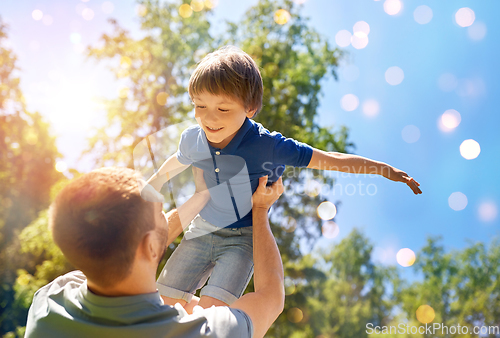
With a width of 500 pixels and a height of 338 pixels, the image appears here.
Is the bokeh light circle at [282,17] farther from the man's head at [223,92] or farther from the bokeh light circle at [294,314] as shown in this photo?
the man's head at [223,92]

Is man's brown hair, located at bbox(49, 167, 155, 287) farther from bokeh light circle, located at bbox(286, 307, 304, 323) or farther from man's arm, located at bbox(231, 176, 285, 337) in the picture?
bokeh light circle, located at bbox(286, 307, 304, 323)

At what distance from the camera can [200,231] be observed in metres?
2.36

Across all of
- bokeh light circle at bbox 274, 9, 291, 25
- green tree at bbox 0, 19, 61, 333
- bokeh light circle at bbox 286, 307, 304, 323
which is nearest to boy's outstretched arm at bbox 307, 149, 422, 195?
bokeh light circle at bbox 286, 307, 304, 323

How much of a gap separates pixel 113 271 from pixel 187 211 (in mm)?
1172

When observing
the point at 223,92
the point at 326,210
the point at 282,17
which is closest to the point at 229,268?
the point at 223,92

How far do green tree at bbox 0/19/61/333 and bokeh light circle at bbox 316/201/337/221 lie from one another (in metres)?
13.4

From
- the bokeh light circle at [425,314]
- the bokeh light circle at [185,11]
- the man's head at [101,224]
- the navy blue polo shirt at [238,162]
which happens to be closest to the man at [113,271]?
the man's head at [101,224]

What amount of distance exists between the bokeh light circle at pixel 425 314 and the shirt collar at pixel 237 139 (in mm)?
18268

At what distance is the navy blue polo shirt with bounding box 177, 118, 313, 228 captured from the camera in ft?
6.73

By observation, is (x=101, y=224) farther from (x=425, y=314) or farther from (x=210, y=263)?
(x=425, y=314)

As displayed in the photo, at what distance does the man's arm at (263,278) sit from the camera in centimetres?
141

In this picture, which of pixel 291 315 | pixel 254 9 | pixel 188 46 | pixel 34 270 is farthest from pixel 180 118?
pixel 34 270

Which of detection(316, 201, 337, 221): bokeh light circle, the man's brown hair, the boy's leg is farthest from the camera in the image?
detection(316, 201, 337, 221): bokeh light circle

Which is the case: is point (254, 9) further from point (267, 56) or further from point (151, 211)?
point (151, 211)
